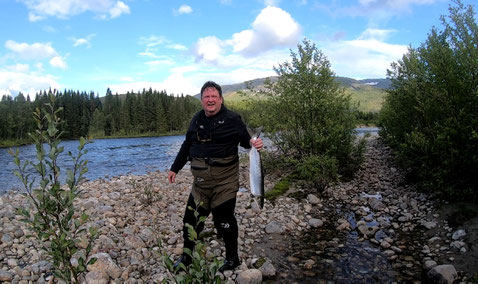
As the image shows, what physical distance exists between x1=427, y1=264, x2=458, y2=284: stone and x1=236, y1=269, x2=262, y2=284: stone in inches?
123

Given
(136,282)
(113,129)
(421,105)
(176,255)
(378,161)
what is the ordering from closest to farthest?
(136,282) → (176,255) → (421,105) → (378,161) → (113,129)

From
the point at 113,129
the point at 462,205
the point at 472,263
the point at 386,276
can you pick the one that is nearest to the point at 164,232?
the point at 386,276

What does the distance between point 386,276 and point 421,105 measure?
6.33 metres

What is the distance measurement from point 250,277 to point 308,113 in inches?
328

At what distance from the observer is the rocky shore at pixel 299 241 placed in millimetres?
5828

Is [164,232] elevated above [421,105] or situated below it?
below

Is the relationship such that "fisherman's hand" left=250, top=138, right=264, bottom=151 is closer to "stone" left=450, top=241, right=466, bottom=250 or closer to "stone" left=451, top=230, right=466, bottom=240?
"stone" left=450, top=241, right=466, bottom=250

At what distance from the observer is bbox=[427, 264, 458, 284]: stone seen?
5430mm

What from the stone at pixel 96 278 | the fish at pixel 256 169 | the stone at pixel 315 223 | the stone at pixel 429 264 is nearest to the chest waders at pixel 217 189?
the fish at pixel 256 169

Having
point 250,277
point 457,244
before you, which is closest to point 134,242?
point 250,277

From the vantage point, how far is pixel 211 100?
18.2ft

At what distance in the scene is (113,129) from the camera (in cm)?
10700

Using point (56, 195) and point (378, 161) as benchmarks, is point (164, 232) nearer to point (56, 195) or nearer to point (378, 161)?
Answer: point (56, 195)

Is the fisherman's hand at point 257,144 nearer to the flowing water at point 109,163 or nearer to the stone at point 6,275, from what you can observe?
the stone at point 6,275
